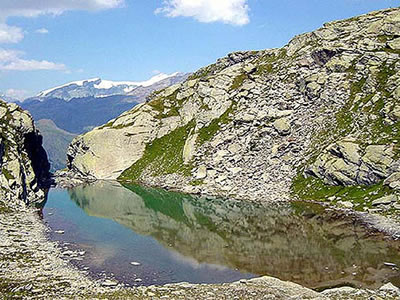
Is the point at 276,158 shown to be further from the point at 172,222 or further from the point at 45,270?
the point at 45,270

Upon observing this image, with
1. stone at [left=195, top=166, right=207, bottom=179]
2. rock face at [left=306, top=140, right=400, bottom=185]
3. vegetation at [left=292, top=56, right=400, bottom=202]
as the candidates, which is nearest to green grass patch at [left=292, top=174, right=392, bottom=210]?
vegetation at [left=292, top=56, right=400, bottom=202]

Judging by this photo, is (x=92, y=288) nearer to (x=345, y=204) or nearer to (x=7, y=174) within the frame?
(x=7, y=174)

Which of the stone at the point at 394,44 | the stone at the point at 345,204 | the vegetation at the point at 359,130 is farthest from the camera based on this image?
the stone at the point at 394,44

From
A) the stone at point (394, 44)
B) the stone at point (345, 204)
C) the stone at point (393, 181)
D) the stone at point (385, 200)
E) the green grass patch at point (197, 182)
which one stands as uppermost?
the stone at point (394, 44)

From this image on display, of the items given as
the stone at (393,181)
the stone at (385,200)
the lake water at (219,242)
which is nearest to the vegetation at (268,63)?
the lake water at (219,242)

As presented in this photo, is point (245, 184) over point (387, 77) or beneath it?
beneath

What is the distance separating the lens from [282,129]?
412 ft

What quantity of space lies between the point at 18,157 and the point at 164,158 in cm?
5411

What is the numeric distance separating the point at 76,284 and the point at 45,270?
7474mm

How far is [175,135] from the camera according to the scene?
157 m

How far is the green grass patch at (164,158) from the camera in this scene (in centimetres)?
13950

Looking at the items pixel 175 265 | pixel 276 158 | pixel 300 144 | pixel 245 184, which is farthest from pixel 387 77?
pixel 175 265

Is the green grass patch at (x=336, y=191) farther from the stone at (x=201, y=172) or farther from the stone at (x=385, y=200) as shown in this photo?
the stone at (x=201, y=172)

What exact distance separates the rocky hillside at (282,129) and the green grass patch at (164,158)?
1.73 ft
